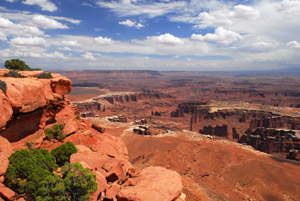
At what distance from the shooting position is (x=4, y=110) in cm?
1238

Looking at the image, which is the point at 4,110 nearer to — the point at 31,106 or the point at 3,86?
the point at 3,86

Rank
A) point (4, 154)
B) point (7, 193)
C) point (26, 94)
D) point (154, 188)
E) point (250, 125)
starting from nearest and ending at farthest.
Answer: point (7, 193)
point (4, 154)
point (154, 188)
point (26, 94)
point (250, 125)

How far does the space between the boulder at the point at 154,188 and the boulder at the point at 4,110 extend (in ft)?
29.9

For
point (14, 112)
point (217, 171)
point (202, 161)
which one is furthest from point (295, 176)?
point (14, 112)

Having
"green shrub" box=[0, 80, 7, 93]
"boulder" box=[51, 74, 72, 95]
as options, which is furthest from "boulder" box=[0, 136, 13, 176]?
"boulder" box=[51, 74, 72, 95]

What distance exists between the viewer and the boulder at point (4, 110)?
39.5ft

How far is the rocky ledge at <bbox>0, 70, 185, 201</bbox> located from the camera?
436 inches

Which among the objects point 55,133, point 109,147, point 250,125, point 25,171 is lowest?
point 250,125

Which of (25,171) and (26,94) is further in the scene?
(26,94)

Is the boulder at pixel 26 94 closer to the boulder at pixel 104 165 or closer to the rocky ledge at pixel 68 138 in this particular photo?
the rocky ledge at pixel 68 138

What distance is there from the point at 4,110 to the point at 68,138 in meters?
6.71

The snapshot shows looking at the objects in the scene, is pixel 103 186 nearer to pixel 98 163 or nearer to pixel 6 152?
pixel 98 163

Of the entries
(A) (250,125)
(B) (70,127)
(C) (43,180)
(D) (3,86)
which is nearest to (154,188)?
(C) (43,180)

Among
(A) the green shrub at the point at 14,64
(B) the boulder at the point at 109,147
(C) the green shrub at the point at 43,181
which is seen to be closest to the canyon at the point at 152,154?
(B) the boulder at the point at 109,147
